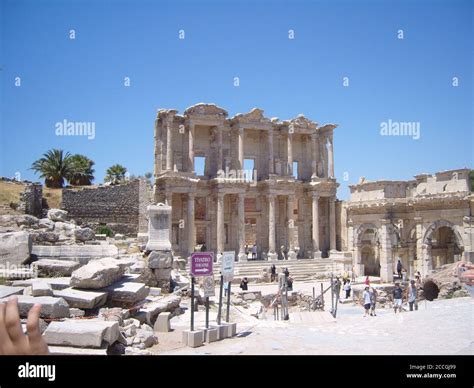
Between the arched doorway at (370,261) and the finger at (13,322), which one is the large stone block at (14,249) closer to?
the finger at (13,322)

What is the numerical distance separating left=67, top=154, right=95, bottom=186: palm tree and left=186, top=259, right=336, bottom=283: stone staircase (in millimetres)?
22675

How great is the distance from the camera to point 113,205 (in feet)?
126

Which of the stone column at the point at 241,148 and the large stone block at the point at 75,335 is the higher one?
the stone column at the point at 241,148

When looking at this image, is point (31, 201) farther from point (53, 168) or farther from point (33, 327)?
point (33, 327)

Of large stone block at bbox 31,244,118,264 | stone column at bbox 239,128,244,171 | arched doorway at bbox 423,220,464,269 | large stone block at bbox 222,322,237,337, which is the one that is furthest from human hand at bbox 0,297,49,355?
stone column at bbox 239,128,244,171

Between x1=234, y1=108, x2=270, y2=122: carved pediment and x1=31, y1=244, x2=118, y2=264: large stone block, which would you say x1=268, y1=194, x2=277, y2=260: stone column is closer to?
x1=234, y1=108, x2=270, y2=122: carved pediment

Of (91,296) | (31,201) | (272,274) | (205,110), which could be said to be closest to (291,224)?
(272,274)

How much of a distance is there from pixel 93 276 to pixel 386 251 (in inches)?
767

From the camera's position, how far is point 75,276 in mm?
10102

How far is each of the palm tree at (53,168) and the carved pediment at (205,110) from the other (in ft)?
58.3

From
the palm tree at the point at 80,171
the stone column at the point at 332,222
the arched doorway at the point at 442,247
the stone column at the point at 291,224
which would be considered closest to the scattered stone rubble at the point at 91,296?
the arched doorway at the point at 442,247

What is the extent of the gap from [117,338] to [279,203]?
3020 centimetres

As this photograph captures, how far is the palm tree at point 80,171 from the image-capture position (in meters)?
44.7
